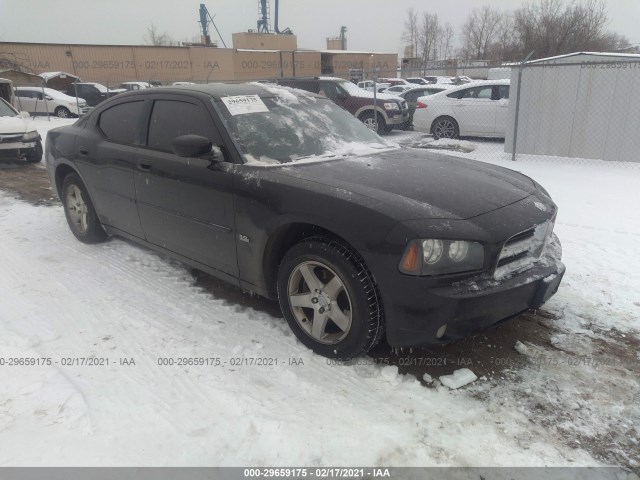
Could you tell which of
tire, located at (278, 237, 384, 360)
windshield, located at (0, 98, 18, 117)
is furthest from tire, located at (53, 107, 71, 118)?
tire, located at (278, 237, 384, 360)

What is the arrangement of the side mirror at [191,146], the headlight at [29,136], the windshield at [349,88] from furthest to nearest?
the windshield at [349,88] → the headlight at [29,136] → the side mirror at [191,146]

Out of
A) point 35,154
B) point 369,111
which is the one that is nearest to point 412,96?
point 369,111

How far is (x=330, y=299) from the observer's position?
2.76 metres

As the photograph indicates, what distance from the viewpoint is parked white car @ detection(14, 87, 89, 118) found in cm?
2059

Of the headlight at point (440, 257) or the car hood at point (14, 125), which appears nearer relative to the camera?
the headlight at point (440, 257)

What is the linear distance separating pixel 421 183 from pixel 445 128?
9.86m

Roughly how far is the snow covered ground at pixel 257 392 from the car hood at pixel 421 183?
3.25 ft

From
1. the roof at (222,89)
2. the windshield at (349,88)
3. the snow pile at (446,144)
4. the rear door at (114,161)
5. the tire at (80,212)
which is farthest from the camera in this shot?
the windshield at (349,88)

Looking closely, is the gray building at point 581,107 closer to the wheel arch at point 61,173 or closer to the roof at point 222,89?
the roof at point 222,89

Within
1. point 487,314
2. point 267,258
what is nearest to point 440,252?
point 487,314

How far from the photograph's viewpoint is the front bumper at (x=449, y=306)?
7.84 ft

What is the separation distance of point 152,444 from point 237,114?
225cm

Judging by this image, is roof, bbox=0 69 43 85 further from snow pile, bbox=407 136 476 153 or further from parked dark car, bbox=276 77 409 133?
snow pile, bbox=407 136 476 153

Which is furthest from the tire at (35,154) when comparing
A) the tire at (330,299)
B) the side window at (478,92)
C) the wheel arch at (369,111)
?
the side window at (478,92)
